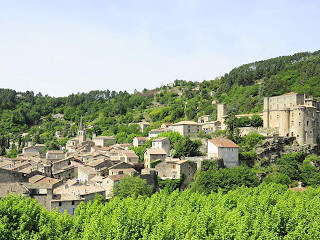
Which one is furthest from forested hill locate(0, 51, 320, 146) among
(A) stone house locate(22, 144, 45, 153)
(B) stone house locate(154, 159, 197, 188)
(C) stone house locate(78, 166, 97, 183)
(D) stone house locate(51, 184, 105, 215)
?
(D) stone house locate(51, 184, 105, 215)

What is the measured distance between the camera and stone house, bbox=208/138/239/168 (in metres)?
54.4

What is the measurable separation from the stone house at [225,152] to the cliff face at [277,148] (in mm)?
5140

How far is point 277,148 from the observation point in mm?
58625

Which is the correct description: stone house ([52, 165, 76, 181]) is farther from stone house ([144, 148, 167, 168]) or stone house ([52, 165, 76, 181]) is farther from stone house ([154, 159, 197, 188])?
stone house ([154, 159, 197, 188])

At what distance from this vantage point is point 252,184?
49844 mm

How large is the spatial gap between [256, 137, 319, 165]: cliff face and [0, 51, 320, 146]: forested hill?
27.4 metres

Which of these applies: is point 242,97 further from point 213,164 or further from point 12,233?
point 12,233

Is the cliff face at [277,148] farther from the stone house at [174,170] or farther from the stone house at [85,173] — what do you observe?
the stone house at [85,173]

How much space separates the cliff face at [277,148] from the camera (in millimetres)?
57938

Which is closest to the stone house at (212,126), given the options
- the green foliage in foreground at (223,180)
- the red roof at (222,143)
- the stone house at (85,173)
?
the red roof at (222,143)

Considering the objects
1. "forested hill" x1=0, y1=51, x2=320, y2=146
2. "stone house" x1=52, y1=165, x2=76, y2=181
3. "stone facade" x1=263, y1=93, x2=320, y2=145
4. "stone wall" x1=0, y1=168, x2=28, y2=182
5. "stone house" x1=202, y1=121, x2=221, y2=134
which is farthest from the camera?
"forested hill" x1=0, y1=51, x2=320, y2=146

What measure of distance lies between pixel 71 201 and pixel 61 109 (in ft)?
421

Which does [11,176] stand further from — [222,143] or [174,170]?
[222,143]

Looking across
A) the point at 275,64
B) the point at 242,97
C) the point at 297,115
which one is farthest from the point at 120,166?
the point at 275,64
